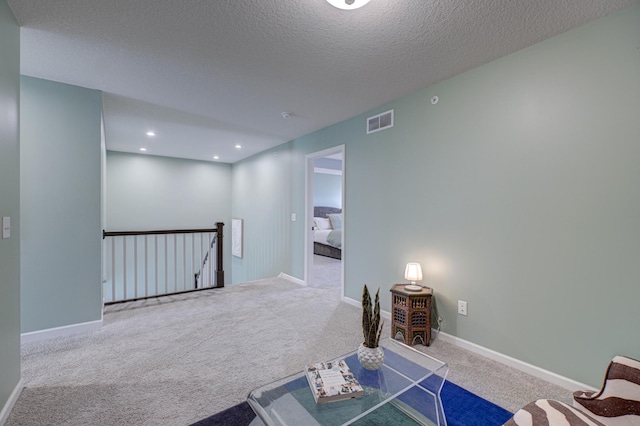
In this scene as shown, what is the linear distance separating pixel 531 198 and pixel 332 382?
191 cm

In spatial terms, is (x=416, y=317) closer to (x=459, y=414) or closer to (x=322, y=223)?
(x=459, y=414)

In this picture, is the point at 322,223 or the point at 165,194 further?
the point at 322,223

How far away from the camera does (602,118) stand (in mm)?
1793

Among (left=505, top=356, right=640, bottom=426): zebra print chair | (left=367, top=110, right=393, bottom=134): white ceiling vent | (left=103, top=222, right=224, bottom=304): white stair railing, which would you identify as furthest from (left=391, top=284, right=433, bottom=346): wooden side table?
(left=103, top=222, right=224, bottom=304): white stair railing

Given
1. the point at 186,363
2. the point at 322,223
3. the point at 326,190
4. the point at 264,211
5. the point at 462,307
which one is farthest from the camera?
the point at 326,190

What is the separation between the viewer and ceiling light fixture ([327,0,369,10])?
5.30 ft

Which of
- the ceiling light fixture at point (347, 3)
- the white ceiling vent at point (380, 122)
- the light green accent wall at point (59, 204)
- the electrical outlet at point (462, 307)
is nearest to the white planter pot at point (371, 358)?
the electrical outlet at point (462, 307)

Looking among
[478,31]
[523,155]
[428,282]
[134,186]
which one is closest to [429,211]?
[428,282]

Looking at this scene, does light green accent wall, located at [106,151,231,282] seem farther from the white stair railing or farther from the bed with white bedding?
the bed with white bedding

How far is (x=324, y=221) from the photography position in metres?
8.12

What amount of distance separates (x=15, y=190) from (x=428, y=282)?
10.6ft

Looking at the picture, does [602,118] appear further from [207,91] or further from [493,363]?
[207,91]

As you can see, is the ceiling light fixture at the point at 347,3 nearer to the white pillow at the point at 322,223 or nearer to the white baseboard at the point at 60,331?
the white baseboard at the point at 60,331

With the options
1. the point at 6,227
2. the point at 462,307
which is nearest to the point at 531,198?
the point at 462,307
